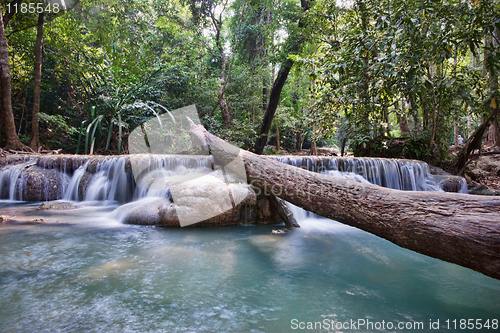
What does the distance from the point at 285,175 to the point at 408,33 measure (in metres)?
1.93

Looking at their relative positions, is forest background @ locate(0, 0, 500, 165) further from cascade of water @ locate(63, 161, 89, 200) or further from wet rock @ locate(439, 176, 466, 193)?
cascade of water @ locate(63, 161, 89, 200)

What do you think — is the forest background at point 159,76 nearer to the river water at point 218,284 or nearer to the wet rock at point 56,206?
the river water at point 218,284

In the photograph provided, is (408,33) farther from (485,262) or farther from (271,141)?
(271,141)

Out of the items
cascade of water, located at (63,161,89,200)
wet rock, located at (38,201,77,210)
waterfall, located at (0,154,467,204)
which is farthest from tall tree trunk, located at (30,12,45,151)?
wet rock, located at (38,201,77,210)

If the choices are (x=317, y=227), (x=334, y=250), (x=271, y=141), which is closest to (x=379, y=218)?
(x=334, y=250)

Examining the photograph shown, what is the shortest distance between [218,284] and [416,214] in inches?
70.1

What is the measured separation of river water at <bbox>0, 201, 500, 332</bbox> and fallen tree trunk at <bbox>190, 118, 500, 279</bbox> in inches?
27.9

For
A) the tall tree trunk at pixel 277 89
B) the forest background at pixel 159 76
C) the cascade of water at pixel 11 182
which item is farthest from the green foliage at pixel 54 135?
the tall tree trunk at pixel 277 89

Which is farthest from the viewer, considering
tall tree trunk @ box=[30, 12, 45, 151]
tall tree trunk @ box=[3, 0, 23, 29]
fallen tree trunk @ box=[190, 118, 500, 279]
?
tall tree trunk @ box=[30, 12, 45, 151]

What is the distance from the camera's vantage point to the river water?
190 cm

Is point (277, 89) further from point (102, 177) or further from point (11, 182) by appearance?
point (11, 182)

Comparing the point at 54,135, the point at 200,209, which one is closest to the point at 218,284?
the point at 200,209

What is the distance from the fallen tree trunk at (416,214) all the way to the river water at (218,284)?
71 cm

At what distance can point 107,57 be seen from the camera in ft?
31.5
